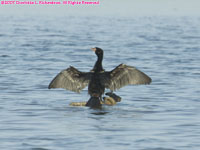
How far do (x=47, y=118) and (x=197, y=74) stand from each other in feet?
30.2

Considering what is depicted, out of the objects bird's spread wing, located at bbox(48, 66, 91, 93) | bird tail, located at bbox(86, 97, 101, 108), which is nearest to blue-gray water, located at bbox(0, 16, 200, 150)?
bird tail, located at bbox(86, 97, 101, 108)

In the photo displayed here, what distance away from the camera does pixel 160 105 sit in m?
15.3

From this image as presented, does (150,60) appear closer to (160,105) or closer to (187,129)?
(160,105)

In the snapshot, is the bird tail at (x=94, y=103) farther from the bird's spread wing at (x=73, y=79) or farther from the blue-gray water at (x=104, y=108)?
the bird's spread wing at (x=73, y=79)

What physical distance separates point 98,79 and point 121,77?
56cm

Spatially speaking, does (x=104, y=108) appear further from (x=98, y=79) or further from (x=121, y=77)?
(x=121, y=77)

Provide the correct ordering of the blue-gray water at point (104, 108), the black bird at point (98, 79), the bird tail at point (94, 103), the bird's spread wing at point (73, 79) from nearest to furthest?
the blue-gray water at point (104, 108), the bird tail at point (94, 103), the black bird at point (98, 79), the bird's spread wing at point (73, 79)

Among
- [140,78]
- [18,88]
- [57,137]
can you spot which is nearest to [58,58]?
[18,88]

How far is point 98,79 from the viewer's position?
1530 cm

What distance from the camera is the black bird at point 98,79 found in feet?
50.2

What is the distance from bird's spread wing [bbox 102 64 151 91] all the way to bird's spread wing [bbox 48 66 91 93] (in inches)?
17.4

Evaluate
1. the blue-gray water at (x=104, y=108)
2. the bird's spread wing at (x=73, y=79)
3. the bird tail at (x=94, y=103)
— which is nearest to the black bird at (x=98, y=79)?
the bird's spread wing at (x=73, y=79)

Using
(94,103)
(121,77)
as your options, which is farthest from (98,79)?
(94,103)

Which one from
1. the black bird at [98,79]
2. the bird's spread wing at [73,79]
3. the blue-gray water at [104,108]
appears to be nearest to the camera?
the blue-gray water at [104,108]
